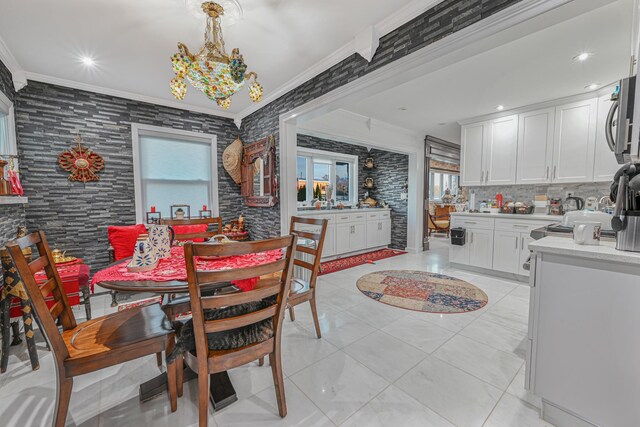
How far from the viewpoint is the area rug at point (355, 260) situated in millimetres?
4215

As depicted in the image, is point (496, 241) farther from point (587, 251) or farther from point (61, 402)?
point (61, 402)

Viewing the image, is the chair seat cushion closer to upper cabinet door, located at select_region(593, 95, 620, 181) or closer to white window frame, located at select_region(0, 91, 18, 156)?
white window frame, located at select_region(0, 91, 18, 156)

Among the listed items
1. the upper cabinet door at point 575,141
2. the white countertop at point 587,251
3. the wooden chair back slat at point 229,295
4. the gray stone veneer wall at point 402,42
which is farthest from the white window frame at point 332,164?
the white countertop at point 587,251

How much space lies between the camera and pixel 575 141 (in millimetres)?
3363

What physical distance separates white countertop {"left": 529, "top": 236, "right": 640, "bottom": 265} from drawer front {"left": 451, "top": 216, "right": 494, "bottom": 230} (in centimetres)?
258

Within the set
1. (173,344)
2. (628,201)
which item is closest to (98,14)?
(173,344)

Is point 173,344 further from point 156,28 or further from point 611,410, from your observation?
point 156,28

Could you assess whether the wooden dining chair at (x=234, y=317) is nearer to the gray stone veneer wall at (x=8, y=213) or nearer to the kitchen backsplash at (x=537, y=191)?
the gray stone veneer wall at (x=8, y=213)

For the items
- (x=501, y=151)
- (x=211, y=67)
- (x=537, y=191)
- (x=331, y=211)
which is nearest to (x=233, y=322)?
(x=211, y=67)

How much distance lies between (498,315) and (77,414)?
11.1 feet

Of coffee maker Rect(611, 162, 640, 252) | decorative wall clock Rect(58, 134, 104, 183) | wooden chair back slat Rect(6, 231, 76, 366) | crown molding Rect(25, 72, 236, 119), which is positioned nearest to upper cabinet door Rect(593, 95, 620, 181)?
coffee maker Rect(611, 162, 640, 252)

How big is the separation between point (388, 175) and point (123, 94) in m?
4.92

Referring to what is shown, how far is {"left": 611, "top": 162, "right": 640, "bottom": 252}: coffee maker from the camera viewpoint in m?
1.17

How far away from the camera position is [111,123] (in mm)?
3186
